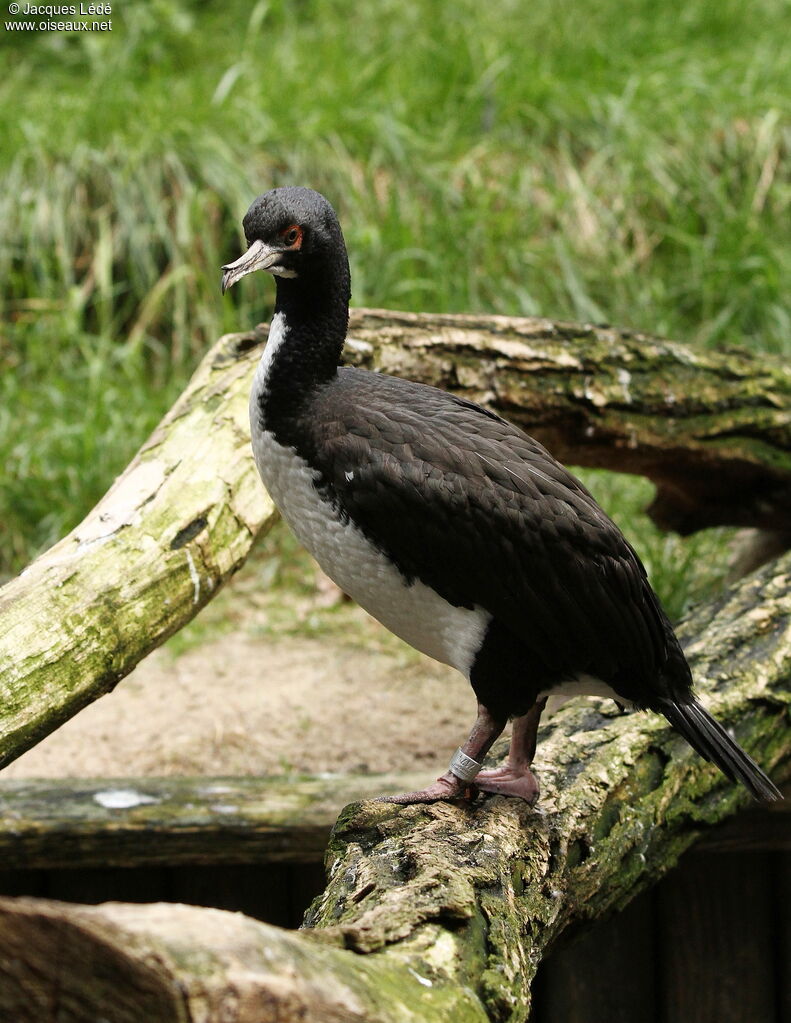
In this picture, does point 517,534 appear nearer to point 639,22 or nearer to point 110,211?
point 110,211

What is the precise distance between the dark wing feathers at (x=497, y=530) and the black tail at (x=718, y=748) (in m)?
0.06

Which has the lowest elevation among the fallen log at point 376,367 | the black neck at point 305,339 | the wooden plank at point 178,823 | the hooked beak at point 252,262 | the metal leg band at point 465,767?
the wooden plank at point 178,823

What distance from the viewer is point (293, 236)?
2186 millimetres

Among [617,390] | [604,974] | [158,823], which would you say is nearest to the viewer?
[158,823]

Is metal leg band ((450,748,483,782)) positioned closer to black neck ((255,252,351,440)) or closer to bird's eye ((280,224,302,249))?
black neck ((255,252,351,440))

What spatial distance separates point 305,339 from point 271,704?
5.95 feet

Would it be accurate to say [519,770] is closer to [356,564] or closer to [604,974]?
[356,564]

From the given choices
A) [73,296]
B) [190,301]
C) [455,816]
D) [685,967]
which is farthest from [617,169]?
[455,816]

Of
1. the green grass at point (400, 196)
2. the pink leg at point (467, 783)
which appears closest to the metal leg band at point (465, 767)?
the pink leg at point (467, 783)

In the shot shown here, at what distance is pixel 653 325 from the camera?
5.43 metres

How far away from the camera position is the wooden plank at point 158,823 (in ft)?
8.75

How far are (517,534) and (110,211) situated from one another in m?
3.98

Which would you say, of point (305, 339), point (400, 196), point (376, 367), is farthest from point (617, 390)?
point (400, 196)

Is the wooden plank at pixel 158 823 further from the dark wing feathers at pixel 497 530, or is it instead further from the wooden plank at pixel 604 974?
the dark wing feathers at pixel 497 530
